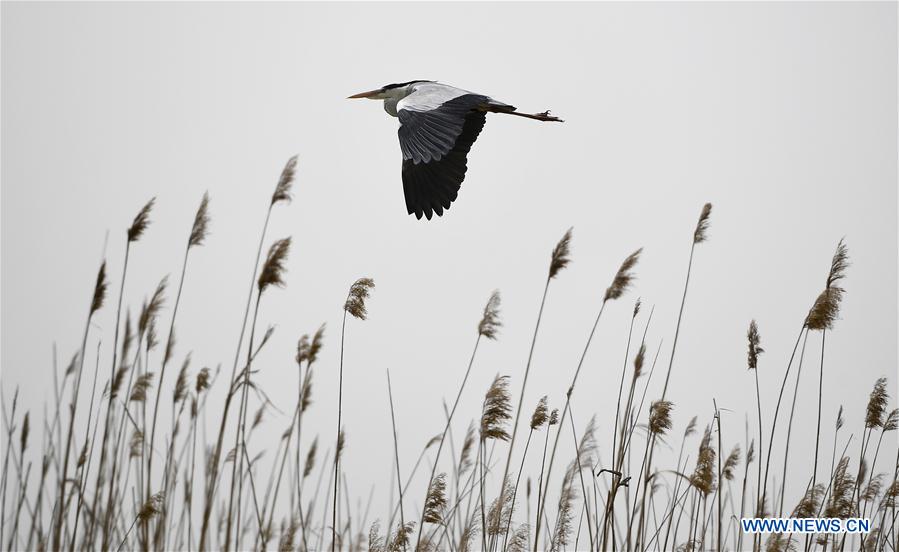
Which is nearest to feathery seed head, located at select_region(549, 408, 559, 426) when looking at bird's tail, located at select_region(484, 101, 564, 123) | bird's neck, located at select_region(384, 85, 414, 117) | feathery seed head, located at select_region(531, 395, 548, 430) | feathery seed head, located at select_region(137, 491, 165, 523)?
feathery seed head, located at select_region(531, 395, 548, 430)

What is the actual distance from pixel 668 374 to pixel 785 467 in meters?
0.60

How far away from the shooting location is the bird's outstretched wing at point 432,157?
4.54 m

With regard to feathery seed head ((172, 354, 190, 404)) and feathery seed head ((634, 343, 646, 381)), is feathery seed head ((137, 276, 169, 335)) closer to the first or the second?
feathery seed head ((172, 354, 190, 404))

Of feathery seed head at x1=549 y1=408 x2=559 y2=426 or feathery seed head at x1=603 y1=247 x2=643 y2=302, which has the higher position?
feathery seed head at x1=603 y1=247 x2=643 y2=302

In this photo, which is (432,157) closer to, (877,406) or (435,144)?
(435,144)

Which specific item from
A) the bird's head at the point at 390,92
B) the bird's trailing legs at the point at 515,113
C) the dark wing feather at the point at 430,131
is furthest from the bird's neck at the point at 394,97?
the dark wing feather at the point at 430,131

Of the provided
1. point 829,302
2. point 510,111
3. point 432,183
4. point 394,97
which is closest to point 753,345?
point 829,302

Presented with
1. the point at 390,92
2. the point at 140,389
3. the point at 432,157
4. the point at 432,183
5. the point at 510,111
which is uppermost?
the point at 390,92

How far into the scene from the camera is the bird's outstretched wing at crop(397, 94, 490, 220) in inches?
179

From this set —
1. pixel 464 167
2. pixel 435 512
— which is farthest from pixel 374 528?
pixel 464 167

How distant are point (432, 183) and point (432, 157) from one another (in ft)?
0.47

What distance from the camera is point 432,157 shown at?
15.1 feet

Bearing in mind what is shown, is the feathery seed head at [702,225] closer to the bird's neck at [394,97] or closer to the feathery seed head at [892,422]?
the feathery seed head at [892,422]

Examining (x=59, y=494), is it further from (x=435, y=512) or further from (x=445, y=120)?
(x=445, y=120)
